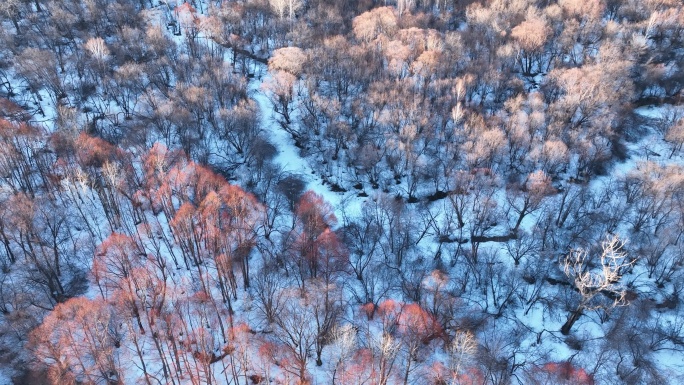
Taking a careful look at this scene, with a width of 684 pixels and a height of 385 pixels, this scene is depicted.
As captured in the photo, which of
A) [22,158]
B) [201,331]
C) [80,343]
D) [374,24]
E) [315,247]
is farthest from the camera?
[374,24]

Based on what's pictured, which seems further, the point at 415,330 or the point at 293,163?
the point at 293,163

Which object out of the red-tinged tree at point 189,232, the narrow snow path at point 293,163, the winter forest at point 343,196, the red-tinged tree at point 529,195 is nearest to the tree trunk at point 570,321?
the winter forest at point 343,196

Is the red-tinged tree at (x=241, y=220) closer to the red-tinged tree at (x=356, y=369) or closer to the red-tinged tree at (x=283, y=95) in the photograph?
the red-tinged tree at (x=356, y=369)

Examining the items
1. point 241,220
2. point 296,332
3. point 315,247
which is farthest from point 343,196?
point 296,332

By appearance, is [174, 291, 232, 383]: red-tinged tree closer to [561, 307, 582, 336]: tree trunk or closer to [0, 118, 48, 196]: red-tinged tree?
[0, 118, 48, 196]: red-tinged tree

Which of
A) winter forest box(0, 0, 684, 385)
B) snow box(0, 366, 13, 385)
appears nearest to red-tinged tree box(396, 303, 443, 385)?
winter forest box(0, 0, 684, 385)

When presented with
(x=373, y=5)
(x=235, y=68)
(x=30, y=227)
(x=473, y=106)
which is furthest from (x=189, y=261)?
(x=373, y=5)

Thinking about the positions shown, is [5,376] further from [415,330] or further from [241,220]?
[415,330]

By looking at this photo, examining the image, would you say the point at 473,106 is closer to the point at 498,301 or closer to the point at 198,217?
the point at 498,301
